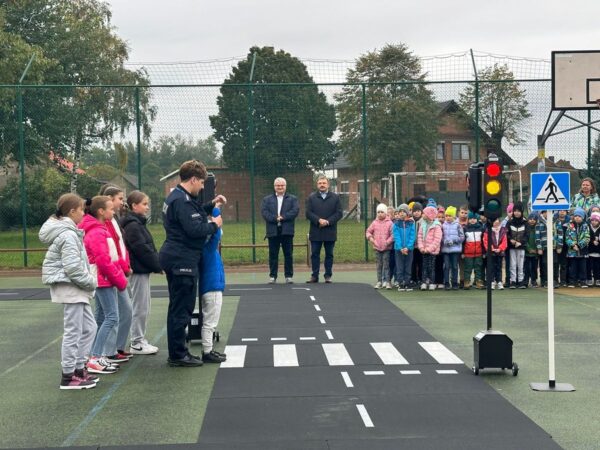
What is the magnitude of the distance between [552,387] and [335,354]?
270cm

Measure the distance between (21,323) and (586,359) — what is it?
7.94 metres

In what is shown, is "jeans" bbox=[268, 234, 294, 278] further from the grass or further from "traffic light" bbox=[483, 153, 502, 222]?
"traffic light" bbox=[483, 153, 502, 222]

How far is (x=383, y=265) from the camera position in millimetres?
17234

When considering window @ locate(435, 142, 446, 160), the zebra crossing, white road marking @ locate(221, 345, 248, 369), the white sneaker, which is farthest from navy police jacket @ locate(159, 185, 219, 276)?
window @ locate(435, 142, 446, 160)

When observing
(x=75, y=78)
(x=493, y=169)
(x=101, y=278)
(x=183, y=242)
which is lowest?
(x=101, y=278)

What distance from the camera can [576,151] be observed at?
21.9 metres

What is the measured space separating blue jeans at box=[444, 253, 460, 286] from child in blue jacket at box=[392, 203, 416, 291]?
67 centimetres

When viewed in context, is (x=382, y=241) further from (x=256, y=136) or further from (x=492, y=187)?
(x=492, y=187)

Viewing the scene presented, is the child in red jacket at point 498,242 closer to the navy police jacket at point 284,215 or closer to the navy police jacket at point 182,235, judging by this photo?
the navy police jacket at point 284,215

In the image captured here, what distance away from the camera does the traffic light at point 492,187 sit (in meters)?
9.18

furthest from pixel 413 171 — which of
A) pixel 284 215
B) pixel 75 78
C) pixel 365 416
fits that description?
pixel 75 78


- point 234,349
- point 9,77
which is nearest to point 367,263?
point 234,349

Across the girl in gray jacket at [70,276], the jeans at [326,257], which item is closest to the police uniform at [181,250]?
the girl in gray jacket at [70,276]

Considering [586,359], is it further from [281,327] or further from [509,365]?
[281,327]
